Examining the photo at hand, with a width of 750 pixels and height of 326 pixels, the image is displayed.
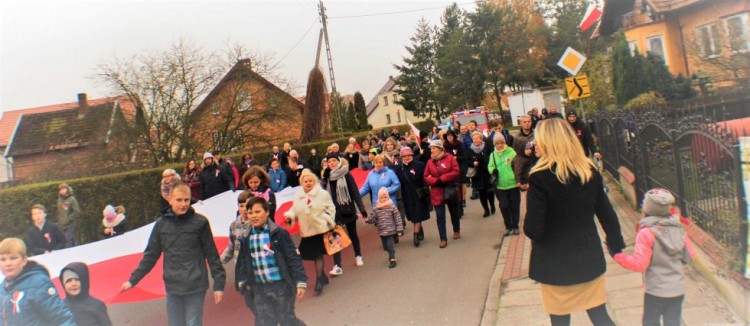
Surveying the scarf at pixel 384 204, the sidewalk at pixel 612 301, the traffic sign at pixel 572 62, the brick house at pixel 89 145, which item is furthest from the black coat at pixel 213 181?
the traffic sign at pixel 572 62

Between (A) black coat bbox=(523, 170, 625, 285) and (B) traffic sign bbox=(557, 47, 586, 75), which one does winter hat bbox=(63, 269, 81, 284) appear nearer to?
(A) black coat bbox=(523, 170, 625, 285)

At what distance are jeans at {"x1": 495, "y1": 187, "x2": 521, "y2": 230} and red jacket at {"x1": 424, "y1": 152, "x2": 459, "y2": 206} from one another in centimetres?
85

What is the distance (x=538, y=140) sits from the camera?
3432mm

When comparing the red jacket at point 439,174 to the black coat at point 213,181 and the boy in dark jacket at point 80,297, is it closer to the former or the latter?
the boy in dark jacket at point 80,297

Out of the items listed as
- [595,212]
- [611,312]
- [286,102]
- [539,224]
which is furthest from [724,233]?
[286,102]

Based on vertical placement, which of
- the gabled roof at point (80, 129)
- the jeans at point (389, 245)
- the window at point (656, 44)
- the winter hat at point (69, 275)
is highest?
the window at point (656, 44)

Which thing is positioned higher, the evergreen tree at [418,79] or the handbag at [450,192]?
the evergreen tree at [418,79]

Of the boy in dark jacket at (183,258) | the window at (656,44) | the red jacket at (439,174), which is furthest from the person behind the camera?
the window at (656,44)

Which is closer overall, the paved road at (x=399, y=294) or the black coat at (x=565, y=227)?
the black coat at (x=565, y=227)

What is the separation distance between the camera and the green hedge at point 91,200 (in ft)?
38.2

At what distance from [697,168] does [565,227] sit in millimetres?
3038

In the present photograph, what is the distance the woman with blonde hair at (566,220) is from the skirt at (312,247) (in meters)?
3.82

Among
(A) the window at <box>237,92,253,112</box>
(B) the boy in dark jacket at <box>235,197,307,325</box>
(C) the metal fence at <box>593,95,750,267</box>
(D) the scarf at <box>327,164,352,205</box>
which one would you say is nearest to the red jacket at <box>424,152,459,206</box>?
(D) the scarf at <box>327,164,352,205</box>

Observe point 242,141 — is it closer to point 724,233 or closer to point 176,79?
point 176,79
